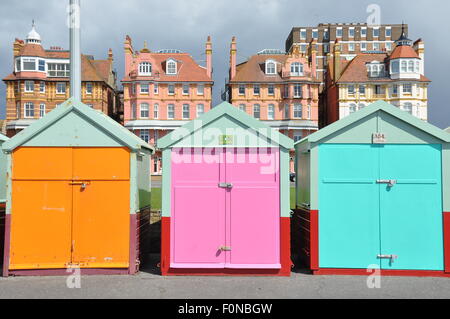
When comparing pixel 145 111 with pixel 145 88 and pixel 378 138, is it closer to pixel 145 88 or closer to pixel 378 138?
pixel 145 88

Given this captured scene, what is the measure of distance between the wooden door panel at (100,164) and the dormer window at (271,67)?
46.5m

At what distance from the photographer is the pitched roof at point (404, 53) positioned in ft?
171

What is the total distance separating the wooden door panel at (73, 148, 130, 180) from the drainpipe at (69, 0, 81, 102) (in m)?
3.56

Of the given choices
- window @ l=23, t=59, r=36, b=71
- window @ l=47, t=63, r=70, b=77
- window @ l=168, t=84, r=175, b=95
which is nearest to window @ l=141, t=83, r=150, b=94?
window @ l=168, t=84, r=175, b=95

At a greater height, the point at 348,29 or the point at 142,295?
the point at 348,29

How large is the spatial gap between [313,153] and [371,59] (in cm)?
5147

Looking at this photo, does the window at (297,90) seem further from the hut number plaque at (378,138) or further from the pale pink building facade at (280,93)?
the hut number plaque at (378,138)

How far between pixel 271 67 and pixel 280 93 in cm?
350

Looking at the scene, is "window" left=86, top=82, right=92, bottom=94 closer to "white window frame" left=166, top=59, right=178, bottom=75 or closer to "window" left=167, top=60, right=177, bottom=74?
"white window frame" left=166, top=59, right=178, bottom=75

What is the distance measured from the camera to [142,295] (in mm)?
7059

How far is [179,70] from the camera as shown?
52.7 metres

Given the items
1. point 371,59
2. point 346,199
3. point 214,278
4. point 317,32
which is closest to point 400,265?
point 346,199

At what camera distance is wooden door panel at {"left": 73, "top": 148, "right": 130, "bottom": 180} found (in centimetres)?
826
